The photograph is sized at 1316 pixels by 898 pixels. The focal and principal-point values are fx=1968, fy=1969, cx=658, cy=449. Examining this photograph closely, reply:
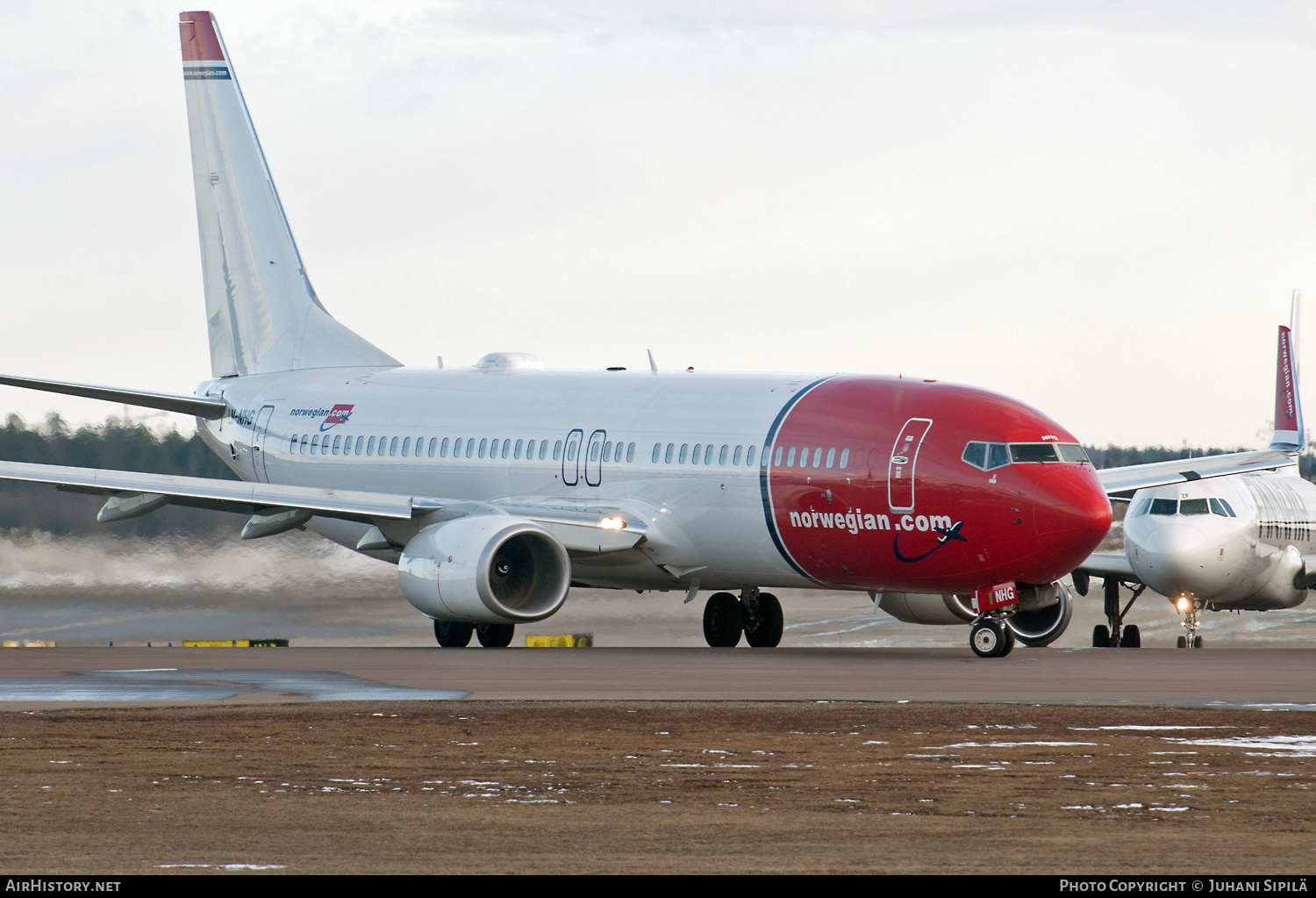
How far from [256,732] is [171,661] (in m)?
8.84

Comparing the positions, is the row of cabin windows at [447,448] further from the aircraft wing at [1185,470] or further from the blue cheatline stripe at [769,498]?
the aircraft wing at [1185,470]

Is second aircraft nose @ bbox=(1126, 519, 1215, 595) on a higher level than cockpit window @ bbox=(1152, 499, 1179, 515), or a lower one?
lower

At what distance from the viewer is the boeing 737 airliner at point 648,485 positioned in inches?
938

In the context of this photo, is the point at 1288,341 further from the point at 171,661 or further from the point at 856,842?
the point at 856,842

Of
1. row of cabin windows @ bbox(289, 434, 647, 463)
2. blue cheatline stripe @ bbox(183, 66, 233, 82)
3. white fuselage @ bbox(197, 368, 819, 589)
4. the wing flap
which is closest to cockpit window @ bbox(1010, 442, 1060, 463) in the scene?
white fuselage @ bbox(197, 368, 819, 589)

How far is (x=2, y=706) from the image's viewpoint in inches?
629

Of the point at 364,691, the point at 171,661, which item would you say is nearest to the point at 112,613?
the point at 171,661

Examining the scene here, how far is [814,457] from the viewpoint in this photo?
82.4 ft

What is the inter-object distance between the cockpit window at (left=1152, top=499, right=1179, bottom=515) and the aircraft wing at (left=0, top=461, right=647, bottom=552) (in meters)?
10.6

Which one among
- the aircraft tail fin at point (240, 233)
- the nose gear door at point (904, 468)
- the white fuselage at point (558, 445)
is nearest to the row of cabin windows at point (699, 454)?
the white fuselage at point (558, 445)

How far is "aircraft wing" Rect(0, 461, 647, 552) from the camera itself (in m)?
27.0

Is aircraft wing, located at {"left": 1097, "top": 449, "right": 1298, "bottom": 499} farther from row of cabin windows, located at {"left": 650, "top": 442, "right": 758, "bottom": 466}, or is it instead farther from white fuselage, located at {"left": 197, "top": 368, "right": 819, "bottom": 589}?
row of cabin windows, located at {"left": 650, "top": 442, "right": 758, "bottom": 466}

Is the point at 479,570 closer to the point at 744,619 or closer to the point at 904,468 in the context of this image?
the point at 744,619

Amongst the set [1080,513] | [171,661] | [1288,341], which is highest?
[1288,341]
